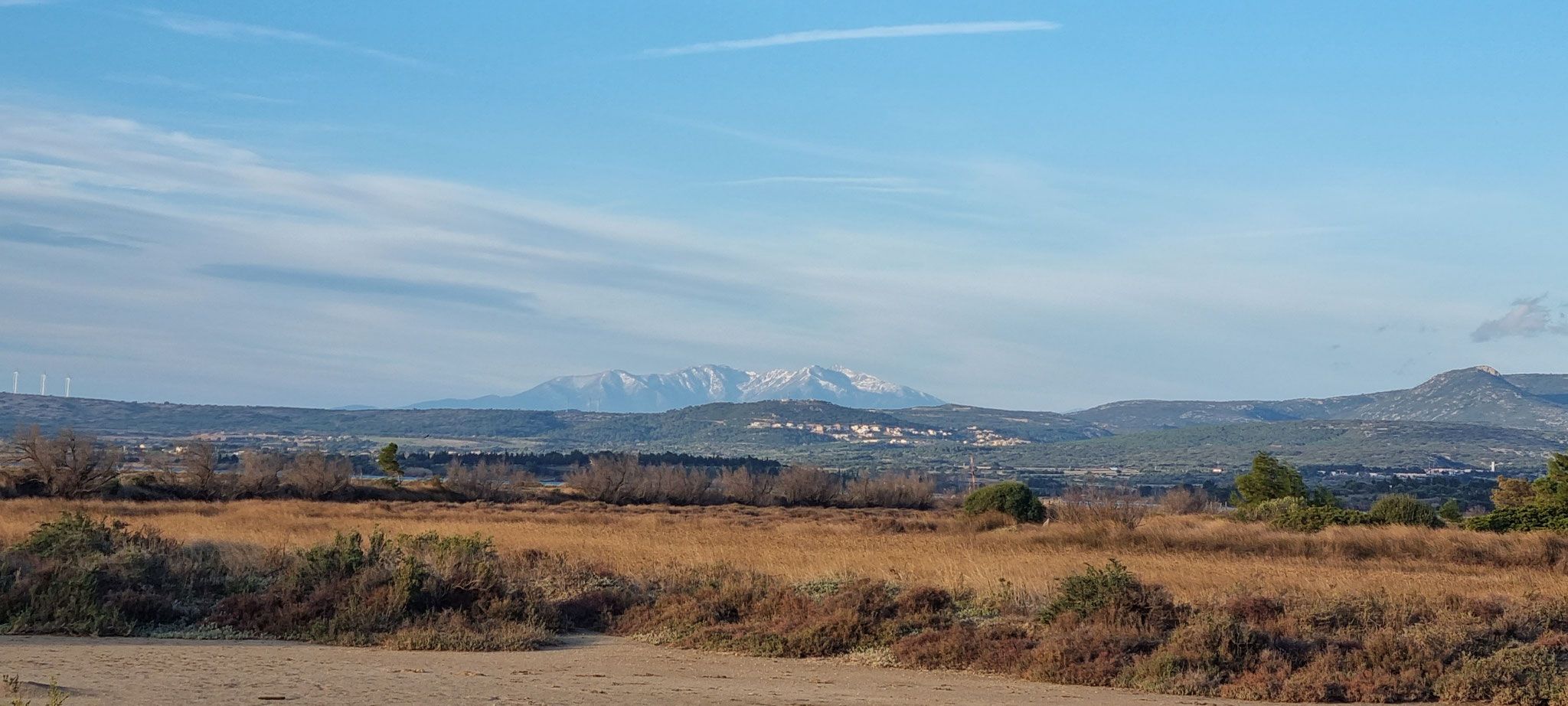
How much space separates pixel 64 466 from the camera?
5153 cm

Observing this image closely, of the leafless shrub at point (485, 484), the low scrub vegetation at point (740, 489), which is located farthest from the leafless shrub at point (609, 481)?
the leafless shrub at point (485, 484)

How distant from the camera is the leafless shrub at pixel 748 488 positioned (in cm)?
7438

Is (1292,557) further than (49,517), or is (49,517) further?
(49,517)

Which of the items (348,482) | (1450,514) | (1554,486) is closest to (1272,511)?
(1554,486)

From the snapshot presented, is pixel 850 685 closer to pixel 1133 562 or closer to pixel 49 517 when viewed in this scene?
pixel 1133 562

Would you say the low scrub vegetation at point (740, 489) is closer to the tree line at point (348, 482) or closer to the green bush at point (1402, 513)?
the tree line at point (348, 482)

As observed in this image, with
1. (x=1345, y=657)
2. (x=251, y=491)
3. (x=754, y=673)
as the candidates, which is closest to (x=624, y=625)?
(x=754, y=673)

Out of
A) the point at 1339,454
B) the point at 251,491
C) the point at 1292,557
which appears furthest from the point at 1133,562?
the point at 1339,454

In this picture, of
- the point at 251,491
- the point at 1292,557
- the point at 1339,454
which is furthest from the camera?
Answer: the point at 1339,454

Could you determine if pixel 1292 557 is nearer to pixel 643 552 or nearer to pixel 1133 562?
pixel 1133 562

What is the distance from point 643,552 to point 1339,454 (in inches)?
7362

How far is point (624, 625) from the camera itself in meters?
17.3

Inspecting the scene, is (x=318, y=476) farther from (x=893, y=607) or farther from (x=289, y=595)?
(x=893, y=607)

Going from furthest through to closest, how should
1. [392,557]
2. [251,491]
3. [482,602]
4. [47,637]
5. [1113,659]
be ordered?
[251,491] < [392,557] < [482,602] < [47,637] < [1113,659]
